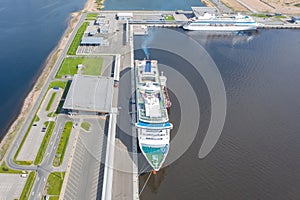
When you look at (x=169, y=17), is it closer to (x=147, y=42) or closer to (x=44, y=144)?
(x=147, y=42)

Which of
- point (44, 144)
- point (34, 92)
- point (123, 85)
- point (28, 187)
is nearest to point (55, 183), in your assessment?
point (28, 187)

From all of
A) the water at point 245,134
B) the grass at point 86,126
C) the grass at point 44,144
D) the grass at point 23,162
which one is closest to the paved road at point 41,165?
the grass at point 23,162

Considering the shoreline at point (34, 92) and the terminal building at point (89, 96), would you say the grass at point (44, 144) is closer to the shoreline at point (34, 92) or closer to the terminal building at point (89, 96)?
the terminal building at point (89, 96)

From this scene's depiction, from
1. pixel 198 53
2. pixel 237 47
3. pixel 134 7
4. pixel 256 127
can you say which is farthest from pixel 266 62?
pixel 134 7

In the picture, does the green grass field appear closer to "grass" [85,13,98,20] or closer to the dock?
the dock

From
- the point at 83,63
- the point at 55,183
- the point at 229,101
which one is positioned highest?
the point at 83,63

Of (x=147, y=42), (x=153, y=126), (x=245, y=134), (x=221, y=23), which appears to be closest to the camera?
(x=153, y=126)
